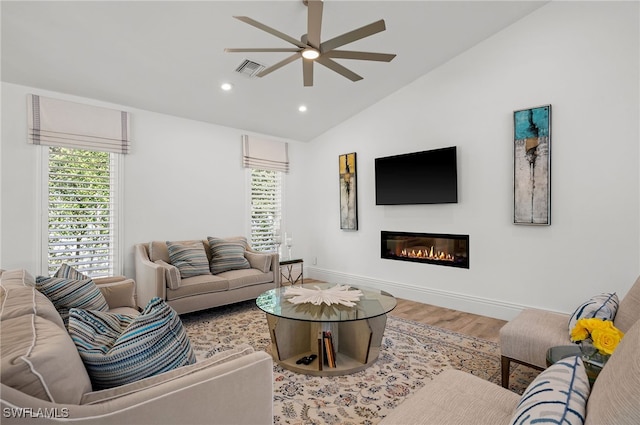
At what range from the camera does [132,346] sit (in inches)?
47.3

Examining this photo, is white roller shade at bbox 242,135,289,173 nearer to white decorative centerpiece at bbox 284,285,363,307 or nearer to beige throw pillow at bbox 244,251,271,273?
beige throw pillow at bbox 244,251,271,273

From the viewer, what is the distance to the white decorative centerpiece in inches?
106

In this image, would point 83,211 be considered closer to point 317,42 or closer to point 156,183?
point 156,183

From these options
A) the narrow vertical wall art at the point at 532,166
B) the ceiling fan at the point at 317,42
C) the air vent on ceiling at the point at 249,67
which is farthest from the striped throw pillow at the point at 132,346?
the narrow vertical wall art at the point at 532,166

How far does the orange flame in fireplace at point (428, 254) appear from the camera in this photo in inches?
167

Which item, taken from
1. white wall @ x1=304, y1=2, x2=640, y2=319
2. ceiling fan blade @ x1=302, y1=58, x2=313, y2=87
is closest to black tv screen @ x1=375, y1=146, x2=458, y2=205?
white wall @ x1=304, y1=2, x2=640, y2=319

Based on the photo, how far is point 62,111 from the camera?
3.64 metres

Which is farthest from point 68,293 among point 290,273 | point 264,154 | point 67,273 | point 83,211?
point 264,154

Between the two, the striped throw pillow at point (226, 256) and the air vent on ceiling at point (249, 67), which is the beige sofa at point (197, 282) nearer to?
the striped throw pillow at point (226, 256)

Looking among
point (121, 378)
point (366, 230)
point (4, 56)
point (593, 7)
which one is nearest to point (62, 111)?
point (4, 56)

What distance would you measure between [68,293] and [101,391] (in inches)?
54.7

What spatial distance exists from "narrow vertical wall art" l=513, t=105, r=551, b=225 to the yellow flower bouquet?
1859 mm

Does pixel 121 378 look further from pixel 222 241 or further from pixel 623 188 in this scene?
pixel 623 188

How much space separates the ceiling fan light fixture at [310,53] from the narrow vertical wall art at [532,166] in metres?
2.34
